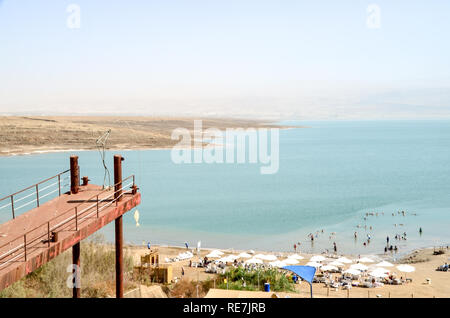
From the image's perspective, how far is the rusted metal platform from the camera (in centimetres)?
917

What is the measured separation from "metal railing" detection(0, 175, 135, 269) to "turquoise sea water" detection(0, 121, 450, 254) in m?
28.7

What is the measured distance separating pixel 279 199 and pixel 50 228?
52.2 metres

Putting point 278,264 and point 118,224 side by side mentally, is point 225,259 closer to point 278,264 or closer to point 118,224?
point 278,264

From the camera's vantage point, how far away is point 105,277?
18.9 metres

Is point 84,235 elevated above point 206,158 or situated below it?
above

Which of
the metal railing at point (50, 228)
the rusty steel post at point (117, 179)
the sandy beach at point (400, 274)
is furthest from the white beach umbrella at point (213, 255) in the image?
the rusty steel post at point (117, 179)

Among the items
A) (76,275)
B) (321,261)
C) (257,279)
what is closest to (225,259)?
(321,261)

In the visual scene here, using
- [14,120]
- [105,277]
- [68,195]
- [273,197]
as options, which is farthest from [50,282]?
[14,120]

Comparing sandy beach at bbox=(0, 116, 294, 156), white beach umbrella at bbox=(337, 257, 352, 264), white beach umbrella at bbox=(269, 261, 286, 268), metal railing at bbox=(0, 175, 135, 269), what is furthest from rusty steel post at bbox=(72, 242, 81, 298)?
sandy beach at bbox=(0, 116, 294, 156)

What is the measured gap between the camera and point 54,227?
10.4 metres

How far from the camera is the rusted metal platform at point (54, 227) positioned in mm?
9172

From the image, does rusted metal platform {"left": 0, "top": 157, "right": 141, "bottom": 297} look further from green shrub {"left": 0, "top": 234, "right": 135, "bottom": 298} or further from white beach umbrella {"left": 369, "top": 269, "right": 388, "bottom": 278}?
white beach umbrella {"left": 369, "top": 269, "right": 388, "bottom": 278}

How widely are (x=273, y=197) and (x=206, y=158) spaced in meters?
50.2
